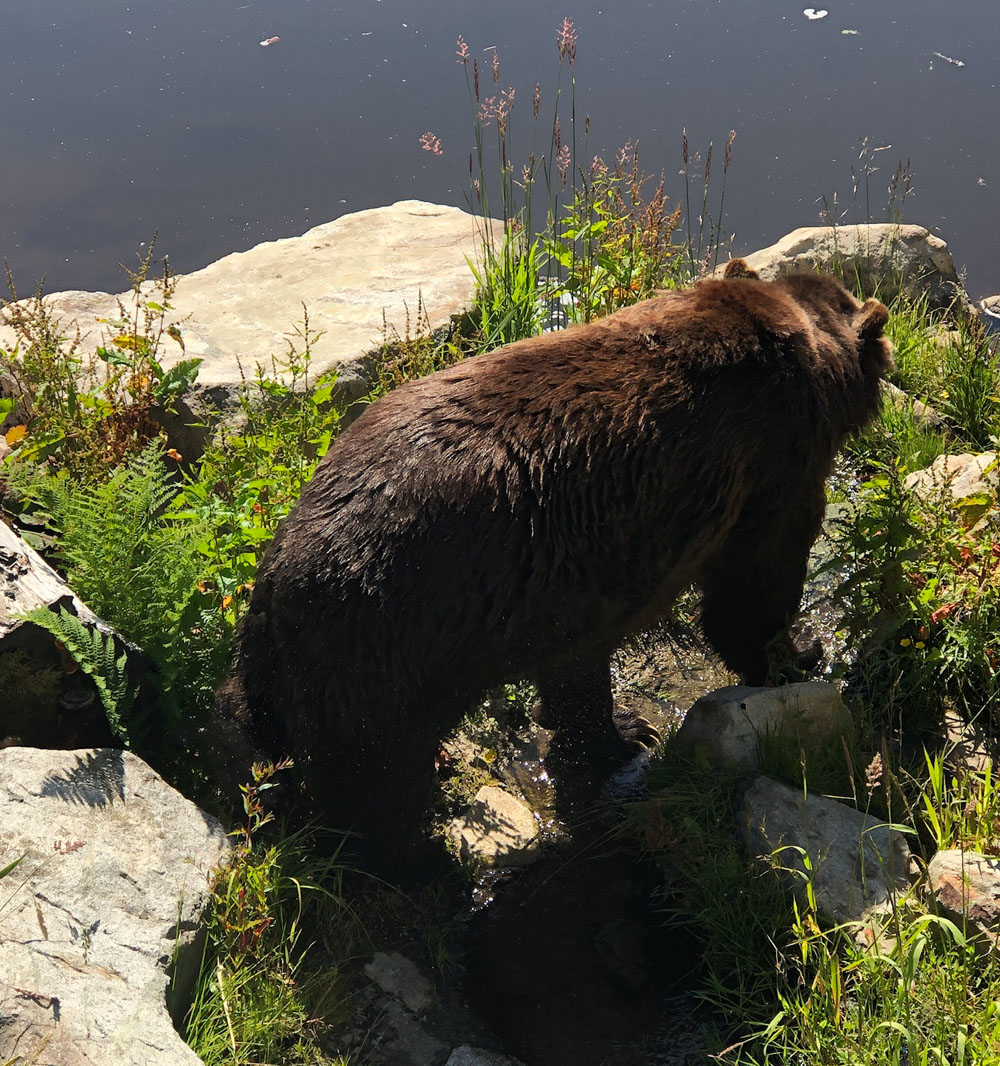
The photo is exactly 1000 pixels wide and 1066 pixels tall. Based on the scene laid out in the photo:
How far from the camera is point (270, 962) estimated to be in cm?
360

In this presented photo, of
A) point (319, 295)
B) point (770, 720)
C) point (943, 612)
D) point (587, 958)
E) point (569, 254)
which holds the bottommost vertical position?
point (587, 958)

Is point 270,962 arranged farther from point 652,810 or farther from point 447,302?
point 447,302

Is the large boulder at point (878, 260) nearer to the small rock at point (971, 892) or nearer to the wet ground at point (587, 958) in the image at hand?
the wet ground at point (587, 958)

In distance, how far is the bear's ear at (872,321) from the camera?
468 cm

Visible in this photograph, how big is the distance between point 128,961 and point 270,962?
2.01 feet

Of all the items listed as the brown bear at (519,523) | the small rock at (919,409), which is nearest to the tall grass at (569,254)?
the small rock at (919,409)

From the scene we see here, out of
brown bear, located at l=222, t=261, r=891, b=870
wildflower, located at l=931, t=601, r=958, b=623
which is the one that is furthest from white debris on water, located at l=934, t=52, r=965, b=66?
wildflower, located at l=931, t=601, r=958, b=623

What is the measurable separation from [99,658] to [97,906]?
854 mm

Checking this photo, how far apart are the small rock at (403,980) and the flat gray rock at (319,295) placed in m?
3.22

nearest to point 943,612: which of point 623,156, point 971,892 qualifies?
point 971,892

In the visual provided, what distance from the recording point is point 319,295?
698 cm

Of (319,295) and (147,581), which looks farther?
(319,295)

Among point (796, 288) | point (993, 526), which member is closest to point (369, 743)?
point (796, 288)

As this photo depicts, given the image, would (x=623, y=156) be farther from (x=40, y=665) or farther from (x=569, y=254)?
(x=40, y=665)
